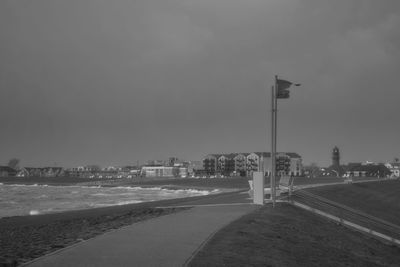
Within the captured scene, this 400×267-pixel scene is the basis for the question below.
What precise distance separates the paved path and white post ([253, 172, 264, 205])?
29.1 ft

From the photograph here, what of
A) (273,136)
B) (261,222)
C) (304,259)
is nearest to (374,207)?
(273,136)

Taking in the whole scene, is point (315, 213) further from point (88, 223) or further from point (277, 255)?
point (277, 255)

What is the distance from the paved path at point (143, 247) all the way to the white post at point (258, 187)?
8867 millimetres

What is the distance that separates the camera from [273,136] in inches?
1087

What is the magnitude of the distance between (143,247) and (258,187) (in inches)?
660

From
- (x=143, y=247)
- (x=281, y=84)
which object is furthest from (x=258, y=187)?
(x=143, y=247)

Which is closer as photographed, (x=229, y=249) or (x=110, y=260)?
(x=110, y=260)

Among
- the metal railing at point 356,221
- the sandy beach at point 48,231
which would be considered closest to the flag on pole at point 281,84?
the metal railing at point 356,221

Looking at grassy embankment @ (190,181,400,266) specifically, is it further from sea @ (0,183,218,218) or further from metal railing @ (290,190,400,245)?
sea @ (0,183,218,218)

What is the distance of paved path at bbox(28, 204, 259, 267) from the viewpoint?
11.5 m

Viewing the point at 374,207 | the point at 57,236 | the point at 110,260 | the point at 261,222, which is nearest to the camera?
the point at 110,260

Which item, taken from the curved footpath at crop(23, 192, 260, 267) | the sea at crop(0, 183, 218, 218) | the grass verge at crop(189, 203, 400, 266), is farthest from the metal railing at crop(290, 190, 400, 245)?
the sea at crop(0, 183, 218, 218)

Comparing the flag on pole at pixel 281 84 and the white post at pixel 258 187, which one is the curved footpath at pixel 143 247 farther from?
the flag on pole at pixel 281 84

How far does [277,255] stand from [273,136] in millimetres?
13104
